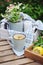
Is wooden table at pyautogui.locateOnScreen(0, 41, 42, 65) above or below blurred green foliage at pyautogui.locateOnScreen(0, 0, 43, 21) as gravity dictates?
below

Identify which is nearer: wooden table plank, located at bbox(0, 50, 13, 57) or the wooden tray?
the wooden tray

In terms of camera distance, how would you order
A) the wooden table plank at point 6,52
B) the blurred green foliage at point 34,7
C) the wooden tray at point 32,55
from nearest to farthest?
the wooden tray at point 32,55 → the wooden table plank at point 6,52 → the blurred green foliage at point 34,7

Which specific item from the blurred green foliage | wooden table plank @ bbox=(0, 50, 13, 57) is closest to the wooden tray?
wooden table plank @ bbox=(0, 50, 13, 57)


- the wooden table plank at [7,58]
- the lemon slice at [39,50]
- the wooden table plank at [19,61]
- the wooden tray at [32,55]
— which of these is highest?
the lemon slice at [39,50]

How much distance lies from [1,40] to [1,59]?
0.39 metres

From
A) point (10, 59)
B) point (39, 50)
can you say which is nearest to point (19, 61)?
point (10, 59)

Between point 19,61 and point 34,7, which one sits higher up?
point 34,7

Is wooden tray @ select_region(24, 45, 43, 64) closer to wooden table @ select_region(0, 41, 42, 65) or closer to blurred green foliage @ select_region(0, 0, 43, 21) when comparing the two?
wooden table @ select_region(0, 41, 42, 65)

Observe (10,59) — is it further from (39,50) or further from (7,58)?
(39,50)

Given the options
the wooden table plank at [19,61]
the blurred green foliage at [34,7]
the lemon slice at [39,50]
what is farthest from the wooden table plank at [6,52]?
the blurred green foliage at [34,7]

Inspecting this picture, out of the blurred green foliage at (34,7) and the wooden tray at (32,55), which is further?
the blurred green foliage at (34,7)

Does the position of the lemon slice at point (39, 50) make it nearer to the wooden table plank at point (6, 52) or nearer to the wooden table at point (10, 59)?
the wooden table at point (10, 59)

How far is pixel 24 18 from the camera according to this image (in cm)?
244

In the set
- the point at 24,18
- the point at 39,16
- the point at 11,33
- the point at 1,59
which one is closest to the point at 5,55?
the point at 1,59
